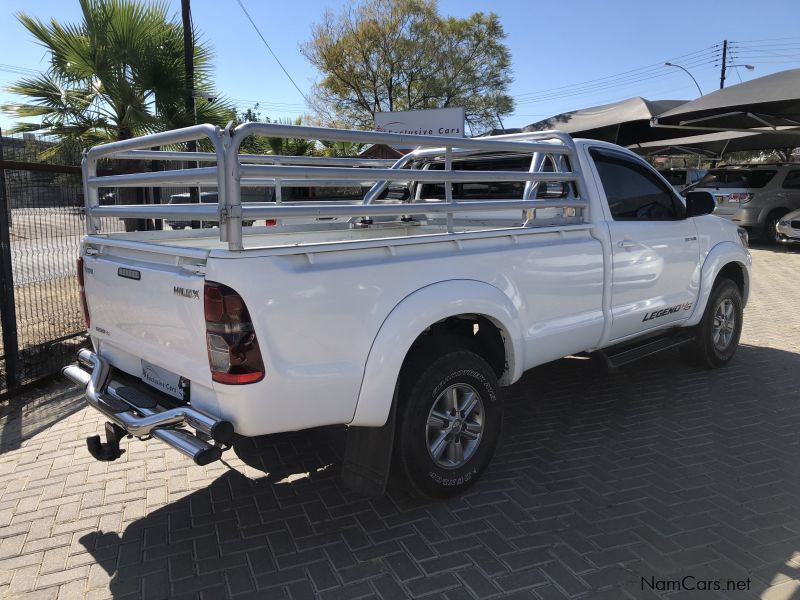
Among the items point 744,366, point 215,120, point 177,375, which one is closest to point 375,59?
point 215,120

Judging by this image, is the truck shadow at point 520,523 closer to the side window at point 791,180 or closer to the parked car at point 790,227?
the parked car at point 790,227

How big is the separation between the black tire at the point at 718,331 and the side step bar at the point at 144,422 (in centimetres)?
448

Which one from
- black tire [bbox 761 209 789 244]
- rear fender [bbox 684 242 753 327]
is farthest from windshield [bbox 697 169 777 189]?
rear fender [bbox 684 242 753 327]

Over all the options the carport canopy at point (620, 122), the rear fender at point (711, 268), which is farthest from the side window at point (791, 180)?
the rear fender at point (711, 268)

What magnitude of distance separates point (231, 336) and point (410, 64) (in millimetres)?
34011

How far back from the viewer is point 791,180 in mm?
15172

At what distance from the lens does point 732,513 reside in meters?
3.33

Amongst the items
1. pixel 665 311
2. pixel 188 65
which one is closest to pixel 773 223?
pixel 665 311

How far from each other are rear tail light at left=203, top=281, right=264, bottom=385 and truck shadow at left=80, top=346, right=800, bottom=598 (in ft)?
3.25

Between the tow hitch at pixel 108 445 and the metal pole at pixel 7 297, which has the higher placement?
the metal pole at pixel 7 297

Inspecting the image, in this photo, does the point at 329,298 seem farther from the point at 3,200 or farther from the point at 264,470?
the point at 3,200

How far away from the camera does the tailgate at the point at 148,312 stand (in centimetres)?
273

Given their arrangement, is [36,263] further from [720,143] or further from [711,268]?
[720,143]

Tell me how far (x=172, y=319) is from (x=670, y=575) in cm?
256
